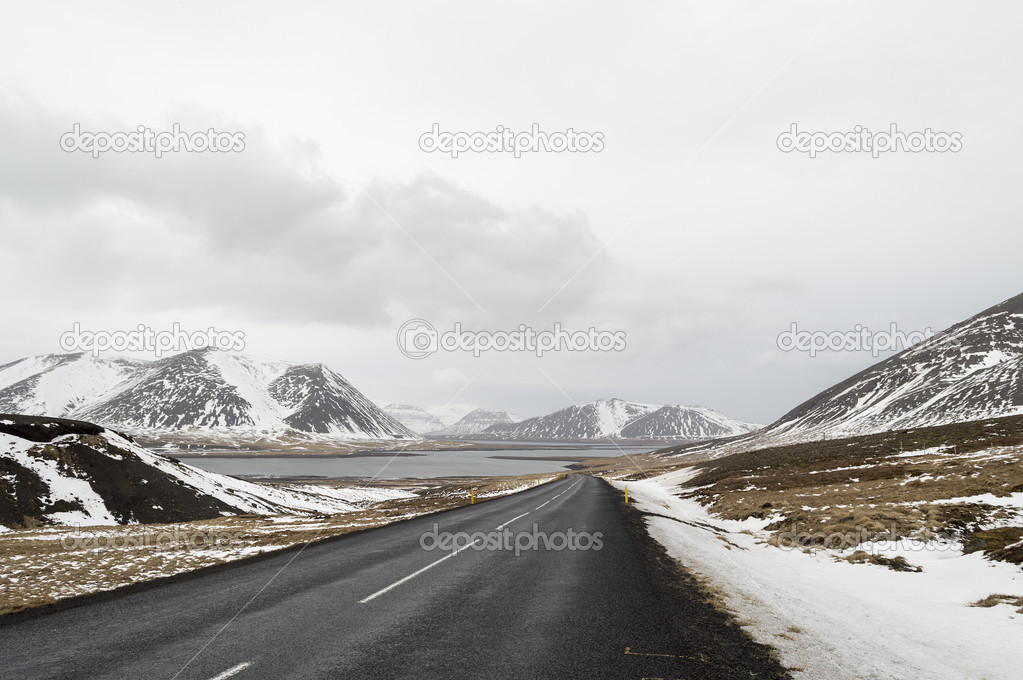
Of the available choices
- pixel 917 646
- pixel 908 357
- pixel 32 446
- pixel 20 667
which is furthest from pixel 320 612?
pixel 908 357

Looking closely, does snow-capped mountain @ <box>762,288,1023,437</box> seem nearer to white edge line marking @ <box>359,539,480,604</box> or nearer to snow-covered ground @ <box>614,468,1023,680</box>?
snow-covered ground @ <box>614,468,1023,680</box>

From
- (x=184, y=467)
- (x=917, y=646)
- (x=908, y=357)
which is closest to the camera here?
(x=917, y=646)

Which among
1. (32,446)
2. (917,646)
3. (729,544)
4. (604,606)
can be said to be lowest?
(729,544)

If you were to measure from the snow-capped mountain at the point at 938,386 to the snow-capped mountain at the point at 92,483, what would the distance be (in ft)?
462

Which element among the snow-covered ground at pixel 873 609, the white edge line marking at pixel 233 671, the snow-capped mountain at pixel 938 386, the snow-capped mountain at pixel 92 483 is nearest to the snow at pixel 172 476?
the snow-capped mountain at pixel 92 483

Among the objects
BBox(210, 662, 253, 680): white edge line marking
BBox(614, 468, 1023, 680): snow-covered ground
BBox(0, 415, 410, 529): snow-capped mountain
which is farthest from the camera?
BBox(0, 415, 410, 529): snow-capped mountain

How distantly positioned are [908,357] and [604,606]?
220 meters

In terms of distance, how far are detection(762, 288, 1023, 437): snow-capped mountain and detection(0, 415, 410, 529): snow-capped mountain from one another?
141 meters

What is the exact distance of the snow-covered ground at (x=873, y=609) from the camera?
806 cm

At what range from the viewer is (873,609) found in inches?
471

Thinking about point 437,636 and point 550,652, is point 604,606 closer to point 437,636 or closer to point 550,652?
point 550,652

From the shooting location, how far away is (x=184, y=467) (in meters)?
43.8

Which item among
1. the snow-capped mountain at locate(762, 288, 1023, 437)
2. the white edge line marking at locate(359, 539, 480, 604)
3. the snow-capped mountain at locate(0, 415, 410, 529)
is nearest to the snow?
the snow-capped mountain at locate(0, 415, 410, 529)

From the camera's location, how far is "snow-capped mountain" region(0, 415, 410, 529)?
30031mm
